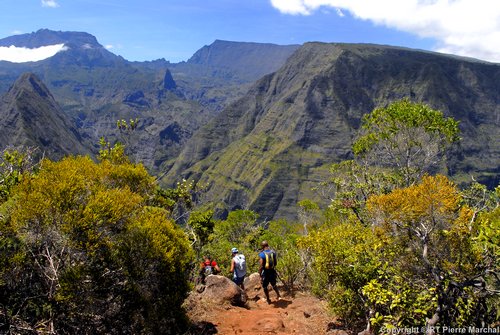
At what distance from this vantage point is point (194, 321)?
1598cm

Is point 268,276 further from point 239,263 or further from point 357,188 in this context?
point 357,188

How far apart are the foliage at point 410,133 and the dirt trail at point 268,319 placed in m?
10.6

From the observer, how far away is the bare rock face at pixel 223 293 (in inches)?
747

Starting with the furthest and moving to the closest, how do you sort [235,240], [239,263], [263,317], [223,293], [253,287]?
[235,240], [253,287], [239,263], [223,293], [263,317]

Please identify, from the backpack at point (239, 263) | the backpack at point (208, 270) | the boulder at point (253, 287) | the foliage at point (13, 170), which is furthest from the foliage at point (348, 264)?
the foliage at point (13, 170)

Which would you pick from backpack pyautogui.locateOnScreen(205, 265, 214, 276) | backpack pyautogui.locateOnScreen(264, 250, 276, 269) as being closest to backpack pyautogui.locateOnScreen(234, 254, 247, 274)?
backpack pyautogui.locateOnScreen(264, 250, 276, 269)

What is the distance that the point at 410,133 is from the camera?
80.7ft

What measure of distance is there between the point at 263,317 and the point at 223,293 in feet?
10.8

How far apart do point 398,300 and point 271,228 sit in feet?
153

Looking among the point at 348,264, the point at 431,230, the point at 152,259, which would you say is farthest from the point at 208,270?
the point at 431,230

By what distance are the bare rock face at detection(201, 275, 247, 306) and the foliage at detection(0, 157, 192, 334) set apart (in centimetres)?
518

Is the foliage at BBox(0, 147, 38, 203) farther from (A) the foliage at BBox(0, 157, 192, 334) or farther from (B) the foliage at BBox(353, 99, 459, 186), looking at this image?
(B) the foliage at BBox(353, 99, 459, 186)

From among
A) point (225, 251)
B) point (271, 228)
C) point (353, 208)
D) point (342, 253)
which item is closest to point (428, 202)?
point (342, 253)

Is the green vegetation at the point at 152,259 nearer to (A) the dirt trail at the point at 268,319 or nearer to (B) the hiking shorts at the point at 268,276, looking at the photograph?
(A) the dirt trail at the point at 268,319
